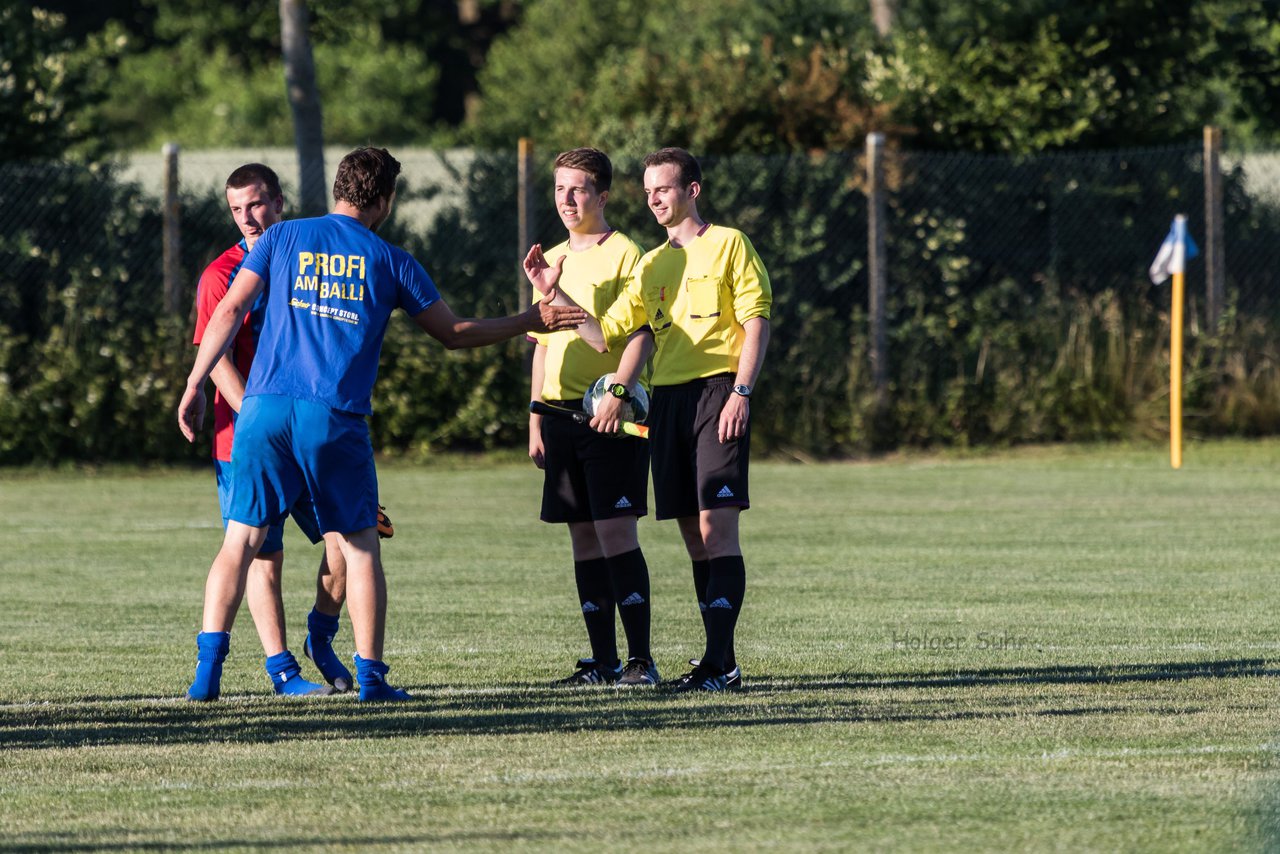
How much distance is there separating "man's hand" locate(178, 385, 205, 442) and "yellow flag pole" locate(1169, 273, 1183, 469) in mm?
12056

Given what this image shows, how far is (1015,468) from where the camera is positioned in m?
17.5

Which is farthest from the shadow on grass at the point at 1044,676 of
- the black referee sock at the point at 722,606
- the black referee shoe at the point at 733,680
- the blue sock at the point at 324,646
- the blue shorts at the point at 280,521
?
the blue shorts at the point at 280,521

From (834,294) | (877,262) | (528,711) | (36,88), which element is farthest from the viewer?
(36,88)

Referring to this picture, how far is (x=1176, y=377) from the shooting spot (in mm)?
17812

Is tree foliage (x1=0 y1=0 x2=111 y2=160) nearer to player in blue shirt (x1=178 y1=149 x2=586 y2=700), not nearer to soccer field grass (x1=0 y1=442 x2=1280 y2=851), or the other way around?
soccer field grass (x1=0 y1=442 x2=1280 y2=851)

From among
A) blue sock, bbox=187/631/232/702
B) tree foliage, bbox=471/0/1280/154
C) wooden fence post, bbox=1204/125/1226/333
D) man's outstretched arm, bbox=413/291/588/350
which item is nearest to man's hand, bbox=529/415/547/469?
man's outstretched arm, bbox=413/291/588/350

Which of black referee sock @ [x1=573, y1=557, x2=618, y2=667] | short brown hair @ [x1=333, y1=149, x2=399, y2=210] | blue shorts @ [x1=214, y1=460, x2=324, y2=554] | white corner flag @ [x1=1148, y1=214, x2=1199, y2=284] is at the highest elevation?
white corner flag @ [x1=1148, y1=214, x2=1199, y2=284]

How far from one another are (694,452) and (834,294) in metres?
11.8

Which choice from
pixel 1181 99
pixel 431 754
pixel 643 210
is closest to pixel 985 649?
pixel 431 754

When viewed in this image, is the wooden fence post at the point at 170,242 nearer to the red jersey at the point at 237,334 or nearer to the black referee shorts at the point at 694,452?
the red jersey at the point at 237,334

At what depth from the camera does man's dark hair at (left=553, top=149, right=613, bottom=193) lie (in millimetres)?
7328

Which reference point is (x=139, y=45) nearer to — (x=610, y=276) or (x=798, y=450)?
(x=798, y=450)

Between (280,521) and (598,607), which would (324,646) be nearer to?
(280,521)

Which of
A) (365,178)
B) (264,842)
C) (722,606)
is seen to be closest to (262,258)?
(365,178)
